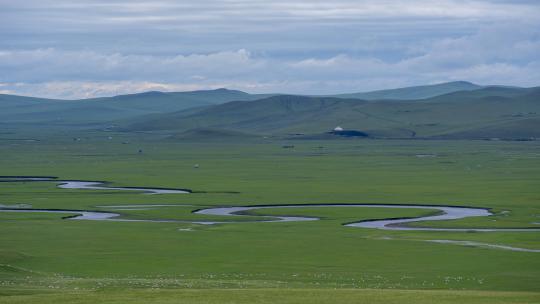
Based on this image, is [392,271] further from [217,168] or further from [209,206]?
[217,168]

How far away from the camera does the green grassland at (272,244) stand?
112ft

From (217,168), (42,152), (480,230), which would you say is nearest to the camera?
(480,230)

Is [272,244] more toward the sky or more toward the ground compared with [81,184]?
more toward the ground

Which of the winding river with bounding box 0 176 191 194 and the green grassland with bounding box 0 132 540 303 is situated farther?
the winding river with bounding box 0 176 191 194

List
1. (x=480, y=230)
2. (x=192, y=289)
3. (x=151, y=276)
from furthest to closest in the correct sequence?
(x=480, y=230), (x=151, y=276), (x=192, y=289)

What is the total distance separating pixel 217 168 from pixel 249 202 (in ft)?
162

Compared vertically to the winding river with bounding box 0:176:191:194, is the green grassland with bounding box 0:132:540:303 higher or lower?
lower

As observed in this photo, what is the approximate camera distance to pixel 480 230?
63125mm

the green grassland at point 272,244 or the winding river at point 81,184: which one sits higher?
the winding river at point 81,184

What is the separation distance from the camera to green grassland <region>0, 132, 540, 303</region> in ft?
112

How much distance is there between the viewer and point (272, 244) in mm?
56156

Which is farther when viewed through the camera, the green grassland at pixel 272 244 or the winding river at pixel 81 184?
the winding river at pixel 81 184

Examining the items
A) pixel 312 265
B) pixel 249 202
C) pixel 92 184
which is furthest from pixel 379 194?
pixel 312 265

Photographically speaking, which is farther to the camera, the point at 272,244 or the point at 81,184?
the point at 81,184
